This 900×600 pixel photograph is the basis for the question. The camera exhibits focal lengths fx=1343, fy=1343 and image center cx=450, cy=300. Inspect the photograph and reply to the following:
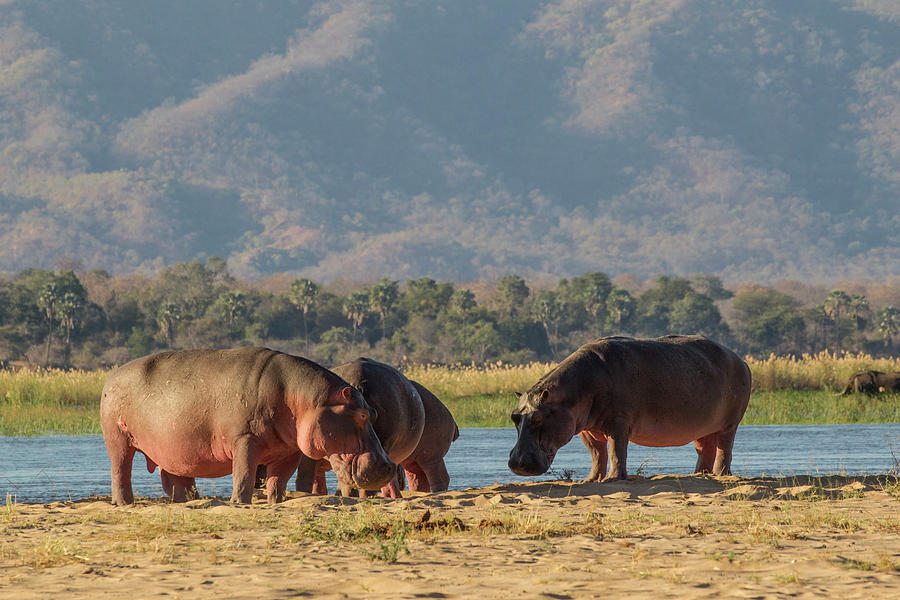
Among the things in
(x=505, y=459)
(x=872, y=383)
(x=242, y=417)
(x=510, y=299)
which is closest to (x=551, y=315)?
(x=510, y=299)

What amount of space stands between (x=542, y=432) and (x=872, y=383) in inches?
990

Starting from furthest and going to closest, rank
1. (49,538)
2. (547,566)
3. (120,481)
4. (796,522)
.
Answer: (120,481) → (796,522) → (49,538) → (547,566)

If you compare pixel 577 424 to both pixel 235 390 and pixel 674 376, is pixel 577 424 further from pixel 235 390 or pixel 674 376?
pixel 235 390

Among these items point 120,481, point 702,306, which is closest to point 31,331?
point 702,306

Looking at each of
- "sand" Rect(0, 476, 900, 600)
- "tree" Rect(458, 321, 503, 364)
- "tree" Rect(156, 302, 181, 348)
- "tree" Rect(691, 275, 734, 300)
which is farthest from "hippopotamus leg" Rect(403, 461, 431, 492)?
"tree" Rect(691, 275, 734, 300)

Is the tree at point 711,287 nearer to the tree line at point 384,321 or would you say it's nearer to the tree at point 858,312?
the tree line at point 384,321

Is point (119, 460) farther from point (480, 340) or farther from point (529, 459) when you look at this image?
point (480, 340)

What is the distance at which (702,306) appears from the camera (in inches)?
4471

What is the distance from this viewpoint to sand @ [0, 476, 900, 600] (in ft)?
22.7

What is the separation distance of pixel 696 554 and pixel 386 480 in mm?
2526

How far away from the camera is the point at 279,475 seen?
1020 centimetres

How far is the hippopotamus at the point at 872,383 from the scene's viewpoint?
33719 mm

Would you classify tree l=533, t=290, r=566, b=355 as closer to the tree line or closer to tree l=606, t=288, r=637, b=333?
the tree line

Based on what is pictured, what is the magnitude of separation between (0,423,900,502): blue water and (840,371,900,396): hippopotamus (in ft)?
14.8
